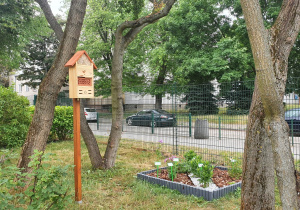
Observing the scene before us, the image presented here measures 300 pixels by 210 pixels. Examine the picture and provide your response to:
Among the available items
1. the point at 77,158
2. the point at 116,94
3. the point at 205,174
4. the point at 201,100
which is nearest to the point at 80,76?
the point at 77,158

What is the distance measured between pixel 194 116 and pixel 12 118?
652 centimetres

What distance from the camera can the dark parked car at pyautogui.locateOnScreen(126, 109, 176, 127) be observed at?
8.75m

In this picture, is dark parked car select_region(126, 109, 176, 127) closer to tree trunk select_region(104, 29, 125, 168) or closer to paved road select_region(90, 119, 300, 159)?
paved road select_region(90, 119, 300, 159)

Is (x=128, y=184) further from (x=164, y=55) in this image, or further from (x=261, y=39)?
(x=164, y=55)

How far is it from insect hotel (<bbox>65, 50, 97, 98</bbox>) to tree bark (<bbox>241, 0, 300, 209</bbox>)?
2.79 meters

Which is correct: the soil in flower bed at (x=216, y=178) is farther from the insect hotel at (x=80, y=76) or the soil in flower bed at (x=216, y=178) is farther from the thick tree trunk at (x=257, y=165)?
the insect hotel at (x=80, y=76)

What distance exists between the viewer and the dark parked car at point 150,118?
28.7 feet

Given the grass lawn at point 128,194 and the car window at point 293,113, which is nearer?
the grass lawn at point 128,194

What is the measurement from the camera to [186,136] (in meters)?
8.48

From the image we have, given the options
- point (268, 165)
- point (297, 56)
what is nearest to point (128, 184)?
point (268, 165)

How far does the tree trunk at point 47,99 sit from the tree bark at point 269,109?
355 centimetres

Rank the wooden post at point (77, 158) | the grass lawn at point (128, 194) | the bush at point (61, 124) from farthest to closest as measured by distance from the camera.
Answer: the bush at point (61, 124) < the wooden post at point (77, 158) < the grass lawn at point (128, 194)

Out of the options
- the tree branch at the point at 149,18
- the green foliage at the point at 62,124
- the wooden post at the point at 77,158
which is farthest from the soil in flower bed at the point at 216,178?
the green foliage at the point at 62,124

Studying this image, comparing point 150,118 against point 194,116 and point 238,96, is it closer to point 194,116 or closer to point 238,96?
point 194,116
